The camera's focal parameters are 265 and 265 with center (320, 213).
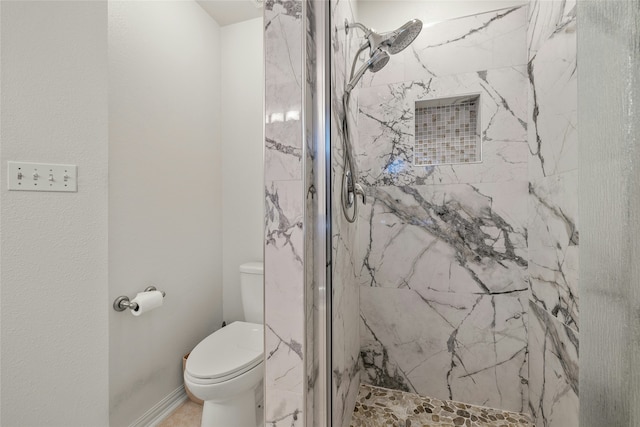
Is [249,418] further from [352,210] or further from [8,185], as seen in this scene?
[8,185]

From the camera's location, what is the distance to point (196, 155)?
1.74 metres

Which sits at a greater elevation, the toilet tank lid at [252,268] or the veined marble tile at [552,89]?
the veined marble tile at [552,89]

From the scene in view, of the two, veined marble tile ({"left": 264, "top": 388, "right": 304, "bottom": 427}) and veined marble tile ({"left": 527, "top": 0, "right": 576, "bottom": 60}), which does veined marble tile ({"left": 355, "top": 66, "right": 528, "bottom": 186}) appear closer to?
veined marble tile ({"left": 527, "top": 0, "right": 576, "bottom": 60})

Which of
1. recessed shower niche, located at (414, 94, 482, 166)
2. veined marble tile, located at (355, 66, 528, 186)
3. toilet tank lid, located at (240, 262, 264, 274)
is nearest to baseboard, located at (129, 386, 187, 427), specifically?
toilet tank lid, located at (240, 262, 264, 274)

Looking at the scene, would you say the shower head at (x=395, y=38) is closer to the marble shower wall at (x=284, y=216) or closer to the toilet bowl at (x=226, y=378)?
the marble shower wall at (x=284, y=216)

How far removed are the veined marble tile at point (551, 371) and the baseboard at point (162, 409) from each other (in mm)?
1779

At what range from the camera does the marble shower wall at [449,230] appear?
1.28 meters

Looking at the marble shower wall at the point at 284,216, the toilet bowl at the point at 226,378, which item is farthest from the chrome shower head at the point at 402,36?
the toilet bowl at the point at 226,378

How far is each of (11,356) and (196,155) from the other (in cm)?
123

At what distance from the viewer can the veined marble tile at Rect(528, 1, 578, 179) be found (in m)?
0.80

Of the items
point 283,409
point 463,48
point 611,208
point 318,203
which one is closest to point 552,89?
point 463,48

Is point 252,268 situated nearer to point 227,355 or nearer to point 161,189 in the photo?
point 227,355

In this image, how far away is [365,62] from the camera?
104cm

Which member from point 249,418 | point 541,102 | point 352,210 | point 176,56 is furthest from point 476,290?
point 176,56
